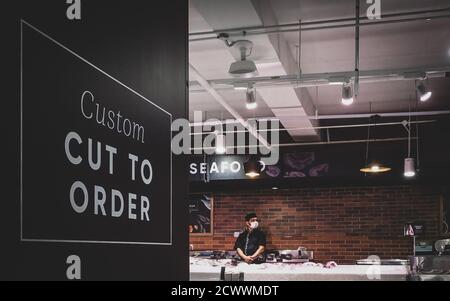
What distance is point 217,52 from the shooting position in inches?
240

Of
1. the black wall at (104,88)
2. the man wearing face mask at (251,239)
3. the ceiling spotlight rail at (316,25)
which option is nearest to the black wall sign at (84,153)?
the black wall at (104,88)

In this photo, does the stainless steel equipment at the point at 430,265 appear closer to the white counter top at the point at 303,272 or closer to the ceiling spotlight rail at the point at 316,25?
the white counter top at the point at 303,272

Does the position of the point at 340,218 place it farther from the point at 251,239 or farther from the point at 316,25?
the point at 316,25

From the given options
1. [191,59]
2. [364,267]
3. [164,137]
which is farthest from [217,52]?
[164,137]

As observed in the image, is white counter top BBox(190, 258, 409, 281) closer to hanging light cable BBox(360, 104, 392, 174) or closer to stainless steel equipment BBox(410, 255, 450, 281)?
stainless steel equipment BBox(410, 255, 450, 281)

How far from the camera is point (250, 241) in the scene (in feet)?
34.1

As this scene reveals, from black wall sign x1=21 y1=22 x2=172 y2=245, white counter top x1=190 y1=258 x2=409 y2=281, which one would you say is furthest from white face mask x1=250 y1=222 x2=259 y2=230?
black wall sign x1=21 y1=22 x2=172 y2=245

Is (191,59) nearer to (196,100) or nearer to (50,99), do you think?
(196,100)

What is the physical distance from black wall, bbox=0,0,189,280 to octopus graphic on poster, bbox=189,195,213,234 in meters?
9.45

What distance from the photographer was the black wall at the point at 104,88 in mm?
1153

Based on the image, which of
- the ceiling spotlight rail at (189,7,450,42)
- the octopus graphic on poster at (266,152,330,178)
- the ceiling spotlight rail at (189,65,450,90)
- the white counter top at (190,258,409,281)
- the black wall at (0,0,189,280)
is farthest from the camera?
the octopus graphic on poster at (266,152,330,178)

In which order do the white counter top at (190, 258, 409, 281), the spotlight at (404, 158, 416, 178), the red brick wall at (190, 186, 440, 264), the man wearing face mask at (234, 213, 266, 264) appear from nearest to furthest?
the white counter top at (190, 258, 409, 281)
the spotlight at (404, 158, 416, 178)
the man wearing face mask at (234, 213, 266, 264)
the red brick wall at (190, 186, 440, 264)

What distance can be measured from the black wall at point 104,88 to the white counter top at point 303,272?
4.99 m

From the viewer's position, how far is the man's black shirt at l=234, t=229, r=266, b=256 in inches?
406
